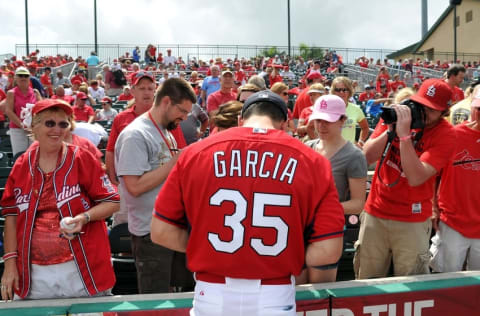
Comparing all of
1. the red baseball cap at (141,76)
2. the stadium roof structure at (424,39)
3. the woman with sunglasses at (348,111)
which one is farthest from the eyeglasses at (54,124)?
the stadium roof structure at (424,39)

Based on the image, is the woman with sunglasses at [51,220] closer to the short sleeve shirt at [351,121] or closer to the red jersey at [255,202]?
the red jersey at [255,202]

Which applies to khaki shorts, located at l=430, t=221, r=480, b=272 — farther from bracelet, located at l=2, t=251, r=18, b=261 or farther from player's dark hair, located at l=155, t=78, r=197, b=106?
bracelet, located at l=2, t=251, r=18, b=261

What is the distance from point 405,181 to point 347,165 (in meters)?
0.38

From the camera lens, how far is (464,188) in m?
3.43

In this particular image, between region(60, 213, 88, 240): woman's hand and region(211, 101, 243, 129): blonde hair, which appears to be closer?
region(60, 213, 88, 240): woman's hand

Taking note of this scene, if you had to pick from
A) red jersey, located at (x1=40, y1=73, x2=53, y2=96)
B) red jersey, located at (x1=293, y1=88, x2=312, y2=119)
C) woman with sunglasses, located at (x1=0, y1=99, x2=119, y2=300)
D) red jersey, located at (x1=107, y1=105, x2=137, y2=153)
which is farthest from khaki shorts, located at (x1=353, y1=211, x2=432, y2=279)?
red jersey, located at (x1=40, y1=73, x2=53, y2=96)

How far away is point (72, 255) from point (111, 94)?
15.1 metres

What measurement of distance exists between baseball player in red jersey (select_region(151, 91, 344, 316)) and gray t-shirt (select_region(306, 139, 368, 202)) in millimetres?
1203

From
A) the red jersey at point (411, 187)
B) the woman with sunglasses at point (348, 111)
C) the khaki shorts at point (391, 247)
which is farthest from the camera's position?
the woman with sunglasses at point (348, 111)

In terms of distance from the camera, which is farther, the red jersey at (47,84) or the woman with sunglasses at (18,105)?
the red jersey at (47,84)

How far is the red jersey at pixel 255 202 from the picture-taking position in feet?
5.86

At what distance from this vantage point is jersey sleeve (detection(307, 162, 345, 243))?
1858mm

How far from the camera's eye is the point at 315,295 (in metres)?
2.49

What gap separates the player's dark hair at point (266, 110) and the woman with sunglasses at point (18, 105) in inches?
231
